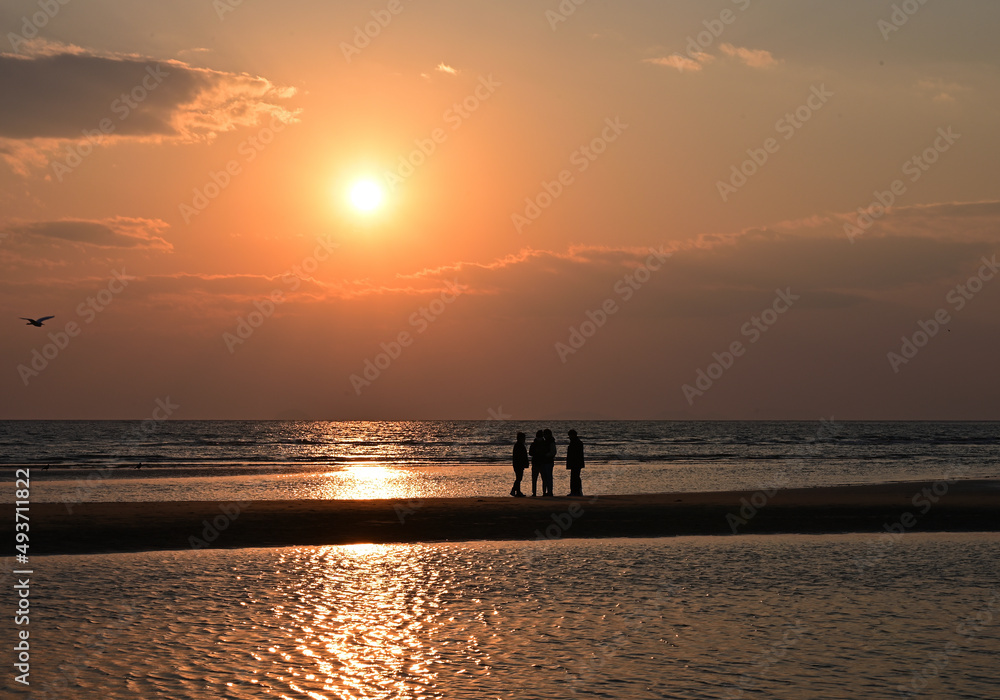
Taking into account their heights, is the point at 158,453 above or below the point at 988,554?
above

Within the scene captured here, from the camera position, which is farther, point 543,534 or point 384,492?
point 384,492

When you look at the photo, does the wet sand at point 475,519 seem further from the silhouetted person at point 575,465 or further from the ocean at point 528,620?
the ocean at point 528,620

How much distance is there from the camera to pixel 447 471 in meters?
52.7

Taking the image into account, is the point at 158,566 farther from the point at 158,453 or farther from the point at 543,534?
the point at 158,453

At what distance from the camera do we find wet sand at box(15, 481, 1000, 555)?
68.4 ft

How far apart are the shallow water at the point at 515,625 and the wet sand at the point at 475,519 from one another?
271cm

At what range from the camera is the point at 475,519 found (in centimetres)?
2447

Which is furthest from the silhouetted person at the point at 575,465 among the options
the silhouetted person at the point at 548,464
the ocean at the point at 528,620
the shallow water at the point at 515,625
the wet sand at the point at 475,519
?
the shallow water at the point at 515,625

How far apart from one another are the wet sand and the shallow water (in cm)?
271

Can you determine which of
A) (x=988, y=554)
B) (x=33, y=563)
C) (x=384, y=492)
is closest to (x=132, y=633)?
(x=33, y=563)

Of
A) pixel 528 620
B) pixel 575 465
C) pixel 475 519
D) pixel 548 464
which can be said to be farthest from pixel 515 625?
pixel 575 465

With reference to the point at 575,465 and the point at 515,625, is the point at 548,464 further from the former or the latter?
the point at 515,625

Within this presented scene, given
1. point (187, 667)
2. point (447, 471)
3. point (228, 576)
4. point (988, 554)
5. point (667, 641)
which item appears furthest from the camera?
point (447, 471)

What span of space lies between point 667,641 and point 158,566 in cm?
1016
